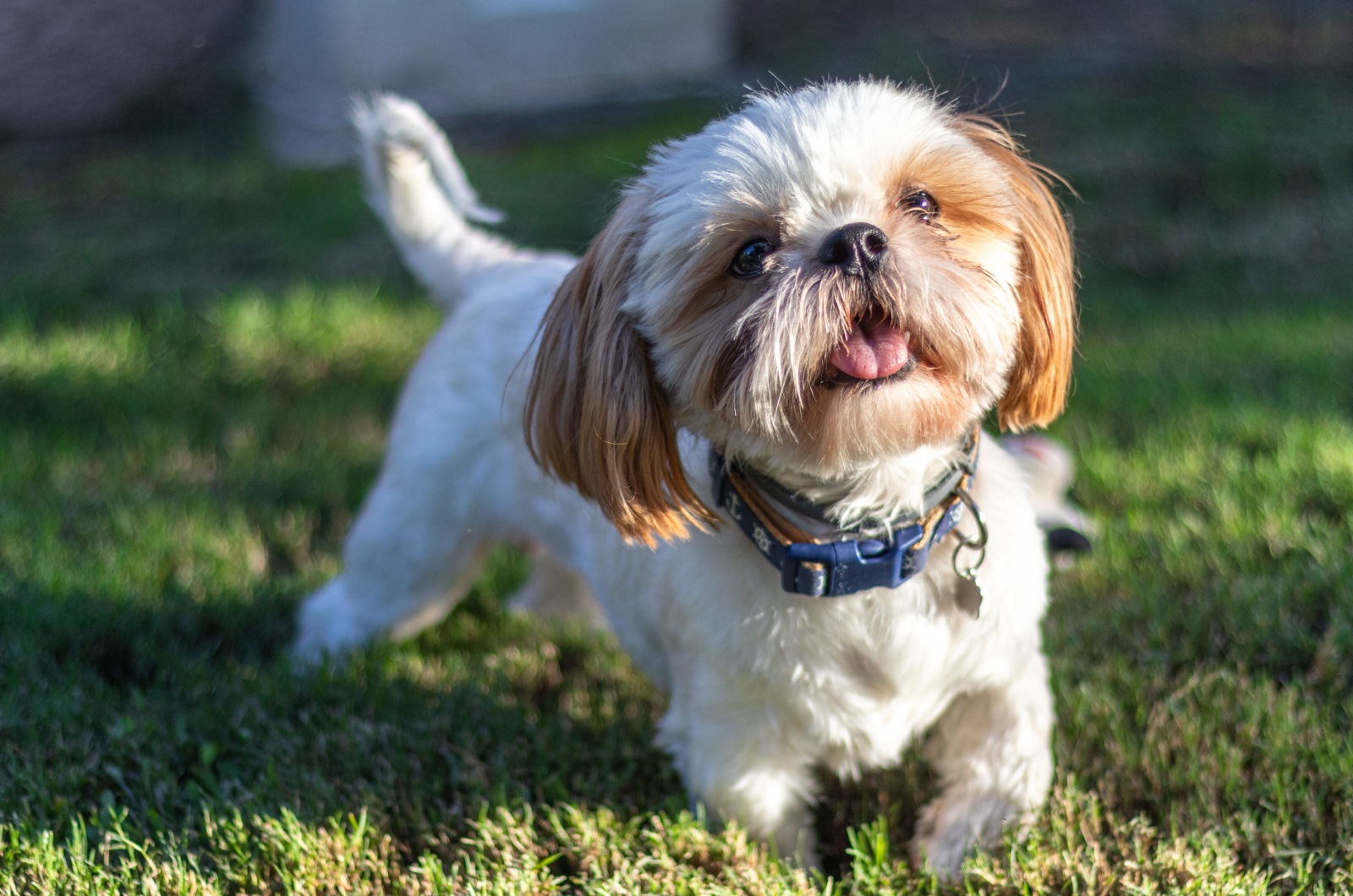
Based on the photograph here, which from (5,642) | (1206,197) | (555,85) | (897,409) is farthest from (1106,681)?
(555,85)

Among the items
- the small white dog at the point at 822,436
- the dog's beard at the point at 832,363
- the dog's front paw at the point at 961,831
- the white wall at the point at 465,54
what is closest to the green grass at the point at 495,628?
the dog's front paw at the point at 961,831

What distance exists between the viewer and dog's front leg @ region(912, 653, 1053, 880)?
230 centimetres

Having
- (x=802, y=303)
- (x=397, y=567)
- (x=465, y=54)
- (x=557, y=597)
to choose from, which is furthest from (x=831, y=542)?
(x=465, y=54)

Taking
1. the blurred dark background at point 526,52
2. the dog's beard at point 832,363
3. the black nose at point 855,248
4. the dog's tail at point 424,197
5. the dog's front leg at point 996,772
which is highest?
the black nose at point 855,248

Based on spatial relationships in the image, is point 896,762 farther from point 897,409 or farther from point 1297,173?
point 1297,173

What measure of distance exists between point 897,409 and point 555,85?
6.81 metres

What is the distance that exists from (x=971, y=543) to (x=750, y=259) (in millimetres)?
659

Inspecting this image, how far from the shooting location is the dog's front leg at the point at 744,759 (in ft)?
7.28

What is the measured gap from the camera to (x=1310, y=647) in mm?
2787

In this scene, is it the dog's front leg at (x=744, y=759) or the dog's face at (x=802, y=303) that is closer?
the dog's face at (x=802, y=303)

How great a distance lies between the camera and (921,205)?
196 cm

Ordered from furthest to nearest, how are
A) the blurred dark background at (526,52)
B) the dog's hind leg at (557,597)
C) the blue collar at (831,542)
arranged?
1. the blurred dark background at (526,52)
2. the dog's hind leg at (557,597)
3. the blue collar at (831,542)

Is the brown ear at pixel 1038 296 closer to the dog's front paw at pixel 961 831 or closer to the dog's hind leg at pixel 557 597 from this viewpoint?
the dog's front paw at pixel 961 831

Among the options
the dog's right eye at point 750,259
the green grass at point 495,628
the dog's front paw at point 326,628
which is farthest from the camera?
the dog's front paw at point 326,628
